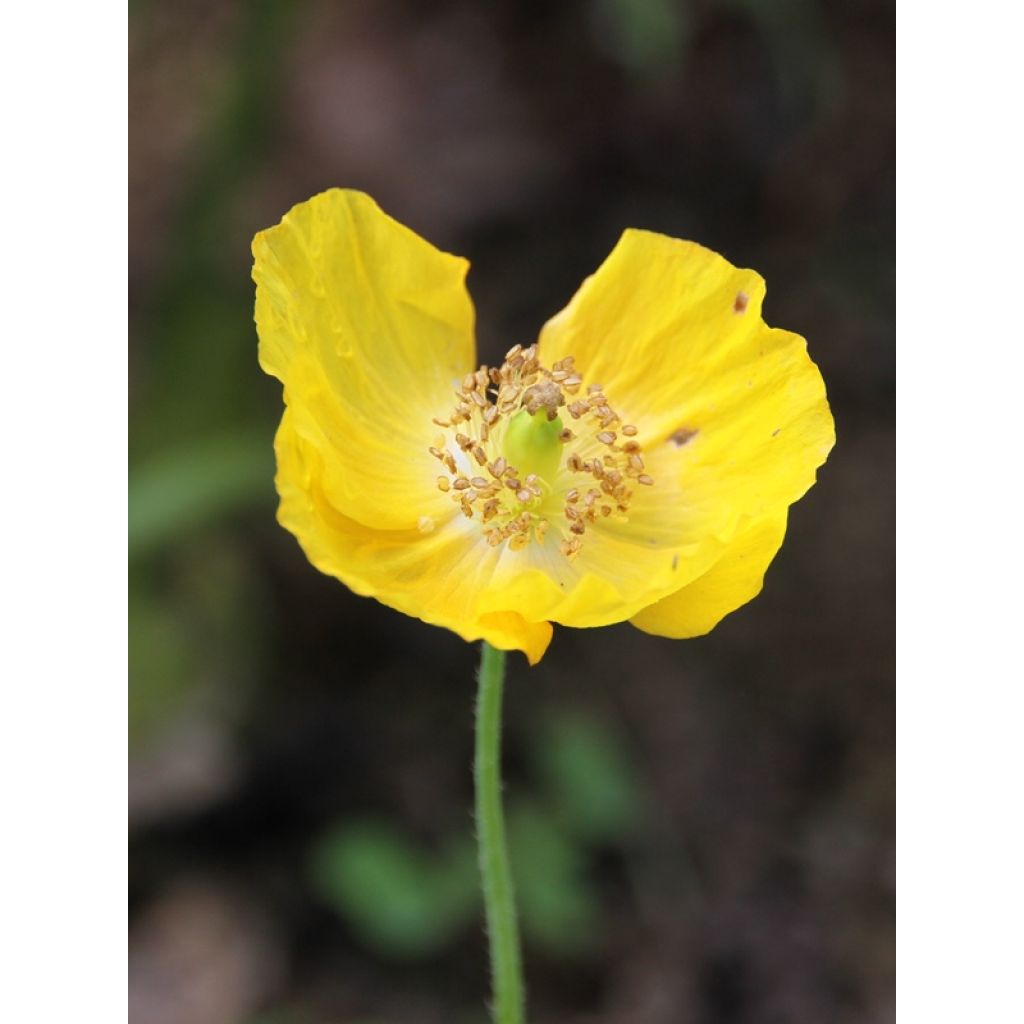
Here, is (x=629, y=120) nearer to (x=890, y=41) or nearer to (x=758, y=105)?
(x=758, y=105)

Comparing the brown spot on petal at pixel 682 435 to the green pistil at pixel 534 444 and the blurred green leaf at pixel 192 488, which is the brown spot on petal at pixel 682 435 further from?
the blurred green leaf at pixel 192 488

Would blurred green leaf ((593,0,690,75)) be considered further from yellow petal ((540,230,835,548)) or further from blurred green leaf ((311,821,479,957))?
blurred green leaf ((311,821,479,957))

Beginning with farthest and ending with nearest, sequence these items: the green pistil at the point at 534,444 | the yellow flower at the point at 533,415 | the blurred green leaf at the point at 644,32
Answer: the blurred green leaf at the point at 644,32
the green pistil at the point at 534,444
the yellow flower at the point at 533,415

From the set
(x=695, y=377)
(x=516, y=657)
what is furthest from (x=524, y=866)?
(x=695, y=377)

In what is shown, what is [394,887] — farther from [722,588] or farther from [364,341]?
[722,588]

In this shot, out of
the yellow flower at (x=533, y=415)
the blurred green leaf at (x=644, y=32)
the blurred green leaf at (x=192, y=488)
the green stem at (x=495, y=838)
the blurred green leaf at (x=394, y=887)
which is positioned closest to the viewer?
the green stem at (x=495, y=838)

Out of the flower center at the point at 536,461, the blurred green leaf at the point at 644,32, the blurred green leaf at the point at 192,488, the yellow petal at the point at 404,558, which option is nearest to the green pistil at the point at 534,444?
the flower center at the point at 536,461
